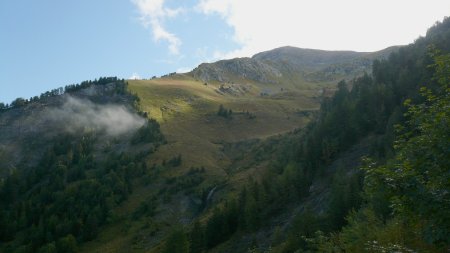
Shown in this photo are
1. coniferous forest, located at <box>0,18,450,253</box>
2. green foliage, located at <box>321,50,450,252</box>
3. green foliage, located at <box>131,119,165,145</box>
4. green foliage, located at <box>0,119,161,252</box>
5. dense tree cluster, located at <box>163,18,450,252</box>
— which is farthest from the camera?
green foliage, located at <box>131,119,165,145</box>

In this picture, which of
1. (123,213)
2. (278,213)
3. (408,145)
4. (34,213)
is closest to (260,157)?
(123,213)

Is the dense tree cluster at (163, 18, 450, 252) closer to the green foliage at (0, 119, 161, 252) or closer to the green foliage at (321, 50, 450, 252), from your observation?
the green foliage at (321, 50, 450, 252)

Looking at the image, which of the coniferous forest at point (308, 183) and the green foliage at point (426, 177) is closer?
the green foliage at point (426, 177)

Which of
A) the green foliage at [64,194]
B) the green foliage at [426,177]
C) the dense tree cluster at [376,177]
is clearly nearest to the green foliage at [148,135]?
the green foliage at [64,194]

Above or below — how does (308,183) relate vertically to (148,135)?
below

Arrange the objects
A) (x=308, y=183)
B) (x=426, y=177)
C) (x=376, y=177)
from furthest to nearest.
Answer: (x=308, y=183) → (x=376, y=177) → (x=426, y=177)

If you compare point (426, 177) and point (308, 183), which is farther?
point (308, 183)

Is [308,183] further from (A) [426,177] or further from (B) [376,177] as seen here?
(A) [426,177]

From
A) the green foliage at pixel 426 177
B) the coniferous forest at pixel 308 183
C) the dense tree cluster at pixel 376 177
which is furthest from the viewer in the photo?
the coniferous forest at pixel 308 183

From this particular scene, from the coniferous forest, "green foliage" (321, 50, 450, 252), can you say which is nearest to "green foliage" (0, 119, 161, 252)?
the coniferous forest

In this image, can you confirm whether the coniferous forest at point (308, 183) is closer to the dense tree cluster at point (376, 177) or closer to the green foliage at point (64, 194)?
the dense tree cluster at point (376, 177)

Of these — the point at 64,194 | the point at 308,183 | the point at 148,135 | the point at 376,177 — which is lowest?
the point at 64,194

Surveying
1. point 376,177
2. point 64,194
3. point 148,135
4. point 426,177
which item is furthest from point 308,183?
point 148,135

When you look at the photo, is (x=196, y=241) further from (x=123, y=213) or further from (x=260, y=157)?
(x=260, y=157)
